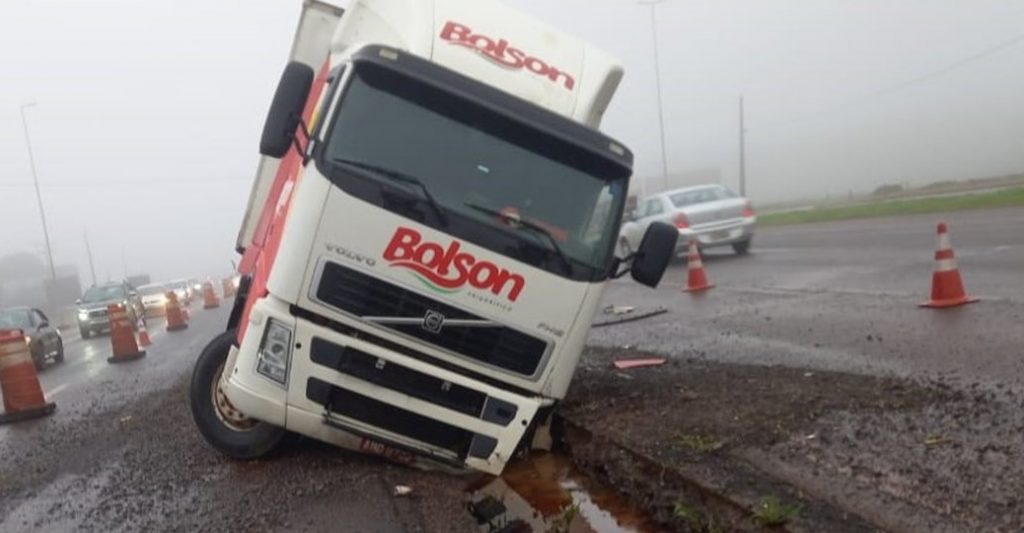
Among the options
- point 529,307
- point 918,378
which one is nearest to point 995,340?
point 918,378

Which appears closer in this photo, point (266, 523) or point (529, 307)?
point (266, 523)

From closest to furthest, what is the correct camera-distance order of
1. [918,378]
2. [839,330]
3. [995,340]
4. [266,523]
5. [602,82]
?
[266,523], [602,82], [918,378], [995,340], [839,330]

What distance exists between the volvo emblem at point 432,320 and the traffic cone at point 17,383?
674 centimetres

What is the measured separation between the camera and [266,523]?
4.80 metres

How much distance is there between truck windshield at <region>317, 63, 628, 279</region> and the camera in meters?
5.08

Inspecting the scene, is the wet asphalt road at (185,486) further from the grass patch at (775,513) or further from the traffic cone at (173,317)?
the traffic cone at (173,317)

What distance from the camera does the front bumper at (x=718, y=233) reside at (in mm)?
18547

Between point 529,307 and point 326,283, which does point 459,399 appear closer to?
point 529,307

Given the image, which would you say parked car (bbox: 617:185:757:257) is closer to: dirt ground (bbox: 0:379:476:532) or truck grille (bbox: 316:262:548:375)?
dirt ground (bbox: 0:379:476:532)

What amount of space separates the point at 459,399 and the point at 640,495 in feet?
3.78

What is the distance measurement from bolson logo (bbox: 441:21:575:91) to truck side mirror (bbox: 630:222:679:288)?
3.60ft

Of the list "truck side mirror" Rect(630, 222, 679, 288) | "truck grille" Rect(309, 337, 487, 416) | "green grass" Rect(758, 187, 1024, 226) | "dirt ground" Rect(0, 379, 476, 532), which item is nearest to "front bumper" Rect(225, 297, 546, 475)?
"truck grille" Rect(309, 337, 487, 416)

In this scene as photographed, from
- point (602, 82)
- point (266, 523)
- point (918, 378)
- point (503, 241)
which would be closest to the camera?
point (266, 523)

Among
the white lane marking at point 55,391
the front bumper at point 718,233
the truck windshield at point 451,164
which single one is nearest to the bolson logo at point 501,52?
the truck windshield at point 451,164
